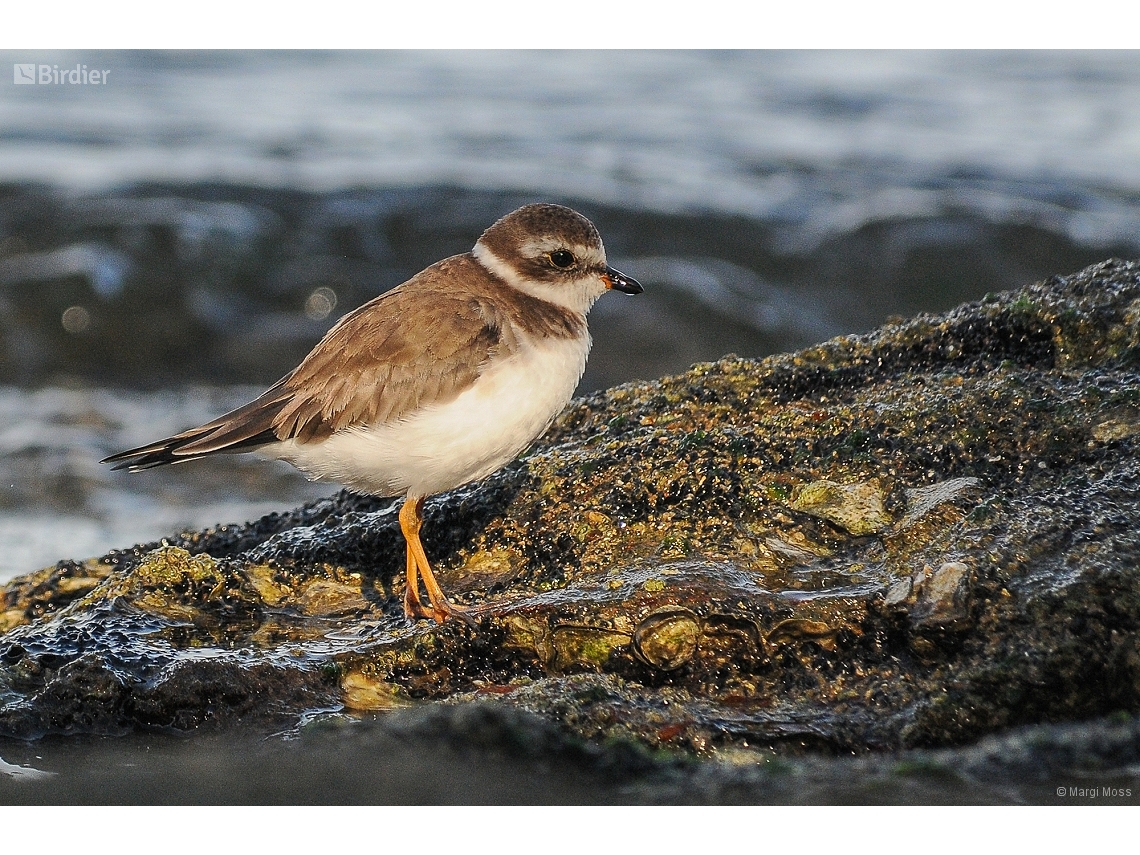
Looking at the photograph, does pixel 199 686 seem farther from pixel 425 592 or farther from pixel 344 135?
pixel 344 135

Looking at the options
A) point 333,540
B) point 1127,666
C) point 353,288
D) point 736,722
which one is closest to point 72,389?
point 353,288

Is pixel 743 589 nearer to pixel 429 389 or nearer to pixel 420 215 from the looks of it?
pixel 429 389

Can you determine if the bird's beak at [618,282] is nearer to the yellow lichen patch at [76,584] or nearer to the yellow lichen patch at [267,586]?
the yellow lichen patch at [267,586]

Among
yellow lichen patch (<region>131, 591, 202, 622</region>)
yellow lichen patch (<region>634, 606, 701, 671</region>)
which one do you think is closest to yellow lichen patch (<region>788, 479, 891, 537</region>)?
yellow lichen patch (<region>634, 606, 701, 671</region>)

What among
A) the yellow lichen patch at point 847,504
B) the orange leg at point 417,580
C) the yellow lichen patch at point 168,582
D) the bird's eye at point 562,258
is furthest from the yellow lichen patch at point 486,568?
the bird's eye at point 562,258

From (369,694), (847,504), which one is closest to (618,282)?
(847,504)

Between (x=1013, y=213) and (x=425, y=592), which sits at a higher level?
(x=1013, y=213)

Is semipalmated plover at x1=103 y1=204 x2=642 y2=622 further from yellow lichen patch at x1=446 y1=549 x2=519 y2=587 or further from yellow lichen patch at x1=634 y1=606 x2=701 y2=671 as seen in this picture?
yellow lichen patch at x1=634 y1=606 x2=701 y2=671
